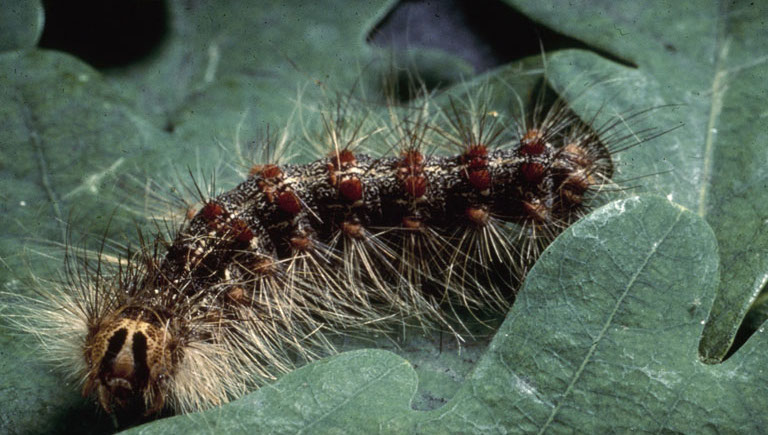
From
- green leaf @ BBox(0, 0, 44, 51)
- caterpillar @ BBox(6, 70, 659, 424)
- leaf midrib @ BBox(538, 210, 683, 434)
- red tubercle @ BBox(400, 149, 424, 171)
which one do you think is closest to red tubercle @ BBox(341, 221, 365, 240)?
caterpillar @ BBox(6, 70, 659, 424)

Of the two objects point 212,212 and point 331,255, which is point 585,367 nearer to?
point 331,255

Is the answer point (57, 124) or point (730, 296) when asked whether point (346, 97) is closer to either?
point (57, 124)

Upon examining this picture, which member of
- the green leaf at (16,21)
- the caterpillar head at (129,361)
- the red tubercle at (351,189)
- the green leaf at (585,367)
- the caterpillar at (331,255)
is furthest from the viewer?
the green leaf at (16,21)

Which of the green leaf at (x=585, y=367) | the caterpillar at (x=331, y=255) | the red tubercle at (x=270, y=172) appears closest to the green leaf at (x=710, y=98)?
the caterpillar at (x=331, y=255)

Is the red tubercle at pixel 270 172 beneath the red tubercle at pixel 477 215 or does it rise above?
above

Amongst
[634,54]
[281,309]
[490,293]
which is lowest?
[490,293]

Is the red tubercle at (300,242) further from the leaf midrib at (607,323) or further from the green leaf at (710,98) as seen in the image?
the green leaf at (710,98)

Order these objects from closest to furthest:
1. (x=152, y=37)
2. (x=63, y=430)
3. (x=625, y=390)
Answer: (x=625, y=390), (x=63, y=430), (x=152, y=37)

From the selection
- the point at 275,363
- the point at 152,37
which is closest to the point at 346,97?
the point at 152,37
